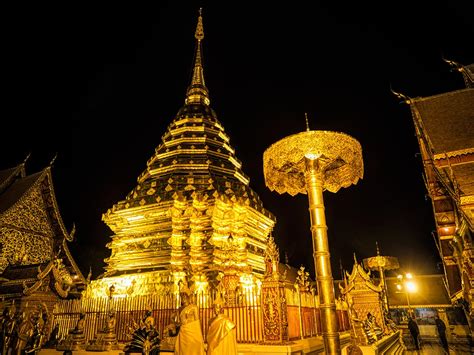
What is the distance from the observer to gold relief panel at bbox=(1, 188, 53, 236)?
1485 cm

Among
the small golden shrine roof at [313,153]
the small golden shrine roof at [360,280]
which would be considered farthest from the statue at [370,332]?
the small golden shrine roof at [360,280]

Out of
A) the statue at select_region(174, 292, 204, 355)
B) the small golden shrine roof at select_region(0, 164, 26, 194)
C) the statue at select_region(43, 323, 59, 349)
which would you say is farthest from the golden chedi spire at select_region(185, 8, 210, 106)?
the statue at select_region(174, 292, 204, 355)

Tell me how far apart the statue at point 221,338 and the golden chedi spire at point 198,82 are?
17.4 metres

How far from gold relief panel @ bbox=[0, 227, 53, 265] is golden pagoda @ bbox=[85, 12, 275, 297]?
116 inches

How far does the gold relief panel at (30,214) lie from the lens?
48.7 ft

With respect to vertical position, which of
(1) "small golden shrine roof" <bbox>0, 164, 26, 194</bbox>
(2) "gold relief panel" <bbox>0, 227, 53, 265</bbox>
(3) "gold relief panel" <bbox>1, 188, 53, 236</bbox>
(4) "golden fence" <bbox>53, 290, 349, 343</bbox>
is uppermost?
(1) "small golden shrine roof" <bbox>0, 164, 26, 194</bbox>

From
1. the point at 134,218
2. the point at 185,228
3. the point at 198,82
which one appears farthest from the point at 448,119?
the point at 198,82

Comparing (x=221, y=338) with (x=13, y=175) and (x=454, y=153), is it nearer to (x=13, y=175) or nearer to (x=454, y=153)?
(x=454, y=153)

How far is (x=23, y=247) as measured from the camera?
14805mm

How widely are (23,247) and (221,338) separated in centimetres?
1274

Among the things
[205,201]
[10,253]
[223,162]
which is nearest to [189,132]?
[223,162]

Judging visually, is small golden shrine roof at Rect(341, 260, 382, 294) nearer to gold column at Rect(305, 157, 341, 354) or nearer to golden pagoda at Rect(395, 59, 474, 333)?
golden pagoda at Rect(395, 59, 474, 333)

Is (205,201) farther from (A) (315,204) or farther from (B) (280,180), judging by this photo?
(A) (315,204)

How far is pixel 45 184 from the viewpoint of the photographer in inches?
656
